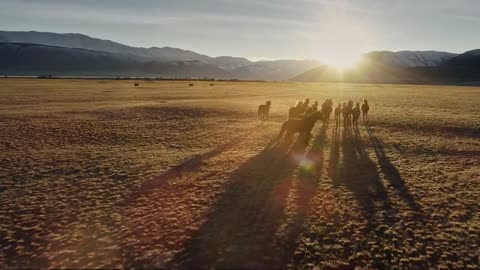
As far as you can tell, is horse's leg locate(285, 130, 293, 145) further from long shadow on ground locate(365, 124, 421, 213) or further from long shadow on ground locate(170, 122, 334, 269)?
long shadow on ground locate(365, 124, 421, 213)

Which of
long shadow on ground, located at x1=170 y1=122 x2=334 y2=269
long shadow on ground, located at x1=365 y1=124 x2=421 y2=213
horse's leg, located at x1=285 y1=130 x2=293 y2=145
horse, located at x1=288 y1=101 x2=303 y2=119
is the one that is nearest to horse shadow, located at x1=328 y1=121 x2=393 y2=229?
long shadow on ground, located at x1=365 y1=124 x2=421 y2=213

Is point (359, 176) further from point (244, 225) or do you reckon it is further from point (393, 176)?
point (244, 225)

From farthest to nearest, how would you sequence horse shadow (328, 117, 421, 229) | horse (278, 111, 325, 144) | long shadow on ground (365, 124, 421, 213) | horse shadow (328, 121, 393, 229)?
horse (278, 111, 325, 144)
long shadow on ground (365, 124, 421, 213)
horse shadow (328, 121, 393, 229)
horse shadow (328, 117, 421, 229)

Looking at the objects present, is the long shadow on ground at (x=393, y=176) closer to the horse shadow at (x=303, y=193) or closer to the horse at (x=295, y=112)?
the horse shadow at (x=303, y=193)

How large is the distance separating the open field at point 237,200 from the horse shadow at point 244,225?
36 mm

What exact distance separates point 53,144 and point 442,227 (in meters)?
16.9

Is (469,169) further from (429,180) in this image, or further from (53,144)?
(53,144)

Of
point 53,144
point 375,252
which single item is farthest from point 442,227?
point 53,144

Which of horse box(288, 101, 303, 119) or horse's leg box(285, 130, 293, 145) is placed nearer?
horse's leg box(285, 130, 293, 145)

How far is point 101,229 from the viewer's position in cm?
834

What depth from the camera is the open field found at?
732cm

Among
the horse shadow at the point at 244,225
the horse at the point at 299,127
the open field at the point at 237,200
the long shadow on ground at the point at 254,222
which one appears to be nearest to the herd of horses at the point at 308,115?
the horse at the point at 299,127

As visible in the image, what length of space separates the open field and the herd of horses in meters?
1.00

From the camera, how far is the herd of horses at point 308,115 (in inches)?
682
